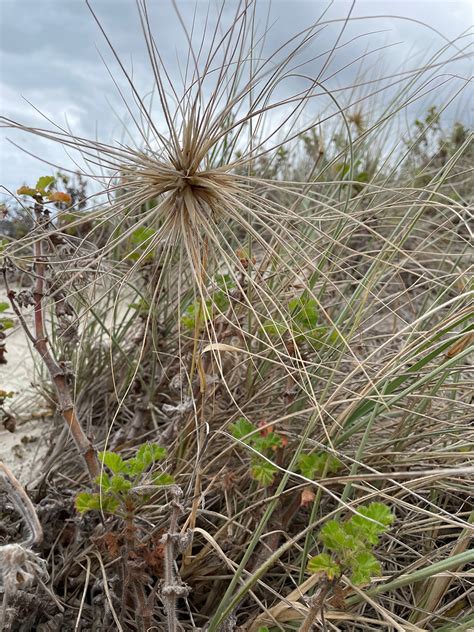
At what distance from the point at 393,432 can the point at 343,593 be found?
1.81ft

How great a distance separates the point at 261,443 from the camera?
1224 mm

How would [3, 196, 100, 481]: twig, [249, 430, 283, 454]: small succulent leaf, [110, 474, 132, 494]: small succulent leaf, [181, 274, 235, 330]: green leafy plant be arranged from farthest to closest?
[181, 274, 235, 330]: green leafy plant → [3, 196, 100, 481]: twig → [249, 430, 283, 454]: small succulent leaf → [110, 474, 132, 494]: small succulent leaf

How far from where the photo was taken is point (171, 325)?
2023mm

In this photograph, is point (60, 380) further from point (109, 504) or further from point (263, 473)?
point (263, 473)

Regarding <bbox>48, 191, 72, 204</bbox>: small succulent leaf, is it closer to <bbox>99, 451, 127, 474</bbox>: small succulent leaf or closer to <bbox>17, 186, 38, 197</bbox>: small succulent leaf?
<bbox>17, 186, 38, 197</bbox>: small succulent leaf

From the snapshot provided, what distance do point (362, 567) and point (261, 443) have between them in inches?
13.7

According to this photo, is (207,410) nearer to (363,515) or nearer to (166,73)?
(363,515)

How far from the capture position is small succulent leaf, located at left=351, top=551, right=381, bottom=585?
926 millimetres

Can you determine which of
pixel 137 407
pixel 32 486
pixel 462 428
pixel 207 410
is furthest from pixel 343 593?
pixel 32 486

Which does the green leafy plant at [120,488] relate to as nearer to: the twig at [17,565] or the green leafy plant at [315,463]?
the twig at [17,565]

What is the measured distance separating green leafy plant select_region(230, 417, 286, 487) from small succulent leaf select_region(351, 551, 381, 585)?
28cm

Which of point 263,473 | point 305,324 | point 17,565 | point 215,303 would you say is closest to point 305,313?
point 305,324

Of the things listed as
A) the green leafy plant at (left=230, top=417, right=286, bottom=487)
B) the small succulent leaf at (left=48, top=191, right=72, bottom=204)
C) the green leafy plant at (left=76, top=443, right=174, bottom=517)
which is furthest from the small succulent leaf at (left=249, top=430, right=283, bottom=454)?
the small succulent leaf at (left=48, top=191, right=72, bottom=204)

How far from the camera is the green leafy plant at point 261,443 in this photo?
1191 millimetres
